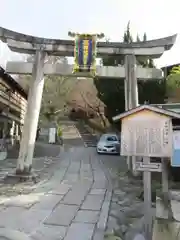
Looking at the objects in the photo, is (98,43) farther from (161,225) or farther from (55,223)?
(161,225)

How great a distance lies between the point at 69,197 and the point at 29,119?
3.73 m

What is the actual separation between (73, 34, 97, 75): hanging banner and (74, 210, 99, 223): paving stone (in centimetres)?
613

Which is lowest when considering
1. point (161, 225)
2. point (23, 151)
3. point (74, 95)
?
point (161, 225)

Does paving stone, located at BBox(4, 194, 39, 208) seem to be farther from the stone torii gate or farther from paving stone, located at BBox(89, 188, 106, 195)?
the stone torii gate

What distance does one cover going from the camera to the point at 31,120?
1001 cm

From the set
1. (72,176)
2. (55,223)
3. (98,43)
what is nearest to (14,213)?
(55,223)

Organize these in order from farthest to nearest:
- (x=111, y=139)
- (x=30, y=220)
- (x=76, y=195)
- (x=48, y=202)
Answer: (x=111, y=139) < (x=76, y=195) < (x=48, y=202) < (x=30, y=220)

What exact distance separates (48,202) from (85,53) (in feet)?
20.6

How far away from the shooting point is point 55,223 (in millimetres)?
5457

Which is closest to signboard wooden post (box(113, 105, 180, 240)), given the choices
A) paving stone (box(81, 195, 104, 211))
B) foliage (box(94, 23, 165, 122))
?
paving stone (box(81, 195, 104, 211))

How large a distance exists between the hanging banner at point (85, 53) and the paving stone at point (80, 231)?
6.79 m

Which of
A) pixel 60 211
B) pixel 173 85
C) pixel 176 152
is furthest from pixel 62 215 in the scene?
pixel 173 85

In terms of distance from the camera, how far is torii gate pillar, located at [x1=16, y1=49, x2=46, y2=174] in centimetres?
980

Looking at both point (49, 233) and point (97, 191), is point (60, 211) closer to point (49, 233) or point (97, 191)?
point (49, 233)
